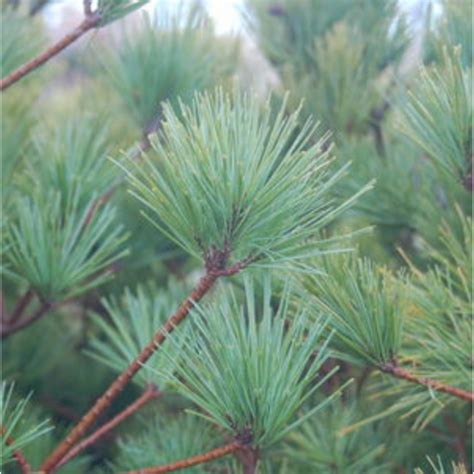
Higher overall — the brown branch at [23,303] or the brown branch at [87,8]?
the brown branch at [87,8]

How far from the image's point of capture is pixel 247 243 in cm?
64

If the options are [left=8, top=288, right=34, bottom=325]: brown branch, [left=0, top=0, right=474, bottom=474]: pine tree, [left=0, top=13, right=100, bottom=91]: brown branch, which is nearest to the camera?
[left=0, top=0, right=474, bottom=474]: pine tree

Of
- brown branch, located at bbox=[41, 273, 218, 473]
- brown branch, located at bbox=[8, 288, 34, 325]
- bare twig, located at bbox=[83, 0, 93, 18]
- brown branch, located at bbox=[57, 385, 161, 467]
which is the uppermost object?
bare twig, located at bbox=[83, 0, 93, 18]

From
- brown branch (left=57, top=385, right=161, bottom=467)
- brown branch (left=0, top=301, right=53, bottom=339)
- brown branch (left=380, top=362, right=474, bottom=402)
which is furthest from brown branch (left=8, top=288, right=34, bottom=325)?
brown branch (left=380, top=362, right=474, bottom=402)

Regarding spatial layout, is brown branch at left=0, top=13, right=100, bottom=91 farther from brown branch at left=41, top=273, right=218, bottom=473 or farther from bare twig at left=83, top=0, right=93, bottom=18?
brown branch at left=41, top=273, right=218, bottom=473

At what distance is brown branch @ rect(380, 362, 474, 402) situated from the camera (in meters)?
0.69

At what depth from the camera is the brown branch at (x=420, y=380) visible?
27.0 inches

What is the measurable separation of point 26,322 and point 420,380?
380 mm

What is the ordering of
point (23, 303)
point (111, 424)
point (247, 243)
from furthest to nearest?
point (23, 303)
point (111, 424)
point (247, 243)

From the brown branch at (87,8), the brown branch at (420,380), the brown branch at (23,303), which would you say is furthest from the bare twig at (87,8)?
the brown branch at (420,380)

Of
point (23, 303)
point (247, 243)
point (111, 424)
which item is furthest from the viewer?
point (23, 303)

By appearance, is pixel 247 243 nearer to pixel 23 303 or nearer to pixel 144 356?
pixel 144 356

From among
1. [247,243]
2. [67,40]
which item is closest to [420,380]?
[247,243]

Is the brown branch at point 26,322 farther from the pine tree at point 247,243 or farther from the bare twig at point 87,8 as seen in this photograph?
the bare twig at point 87,8
